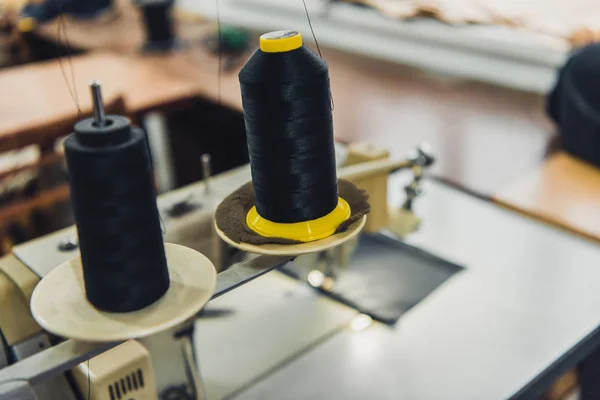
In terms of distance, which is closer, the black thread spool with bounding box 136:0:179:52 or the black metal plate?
the black metal plate

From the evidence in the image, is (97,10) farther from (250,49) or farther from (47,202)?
(47,202)

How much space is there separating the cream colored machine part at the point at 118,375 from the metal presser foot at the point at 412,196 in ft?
1.62

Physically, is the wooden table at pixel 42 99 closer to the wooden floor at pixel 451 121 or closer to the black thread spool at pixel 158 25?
the black thread spool at pixel 158 25

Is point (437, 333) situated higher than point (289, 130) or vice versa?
point (289, 130)

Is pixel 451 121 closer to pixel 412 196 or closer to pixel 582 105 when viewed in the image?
pixel 582 105

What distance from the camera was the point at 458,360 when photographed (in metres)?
0.93

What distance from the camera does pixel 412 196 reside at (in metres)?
1.06

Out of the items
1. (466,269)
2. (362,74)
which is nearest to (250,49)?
(362,74)

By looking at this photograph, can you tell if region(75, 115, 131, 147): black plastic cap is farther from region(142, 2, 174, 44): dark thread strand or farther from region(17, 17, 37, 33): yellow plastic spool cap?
region(17, 17, 37, 33): yellow plastic spool cap

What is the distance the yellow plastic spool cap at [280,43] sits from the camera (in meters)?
0.60

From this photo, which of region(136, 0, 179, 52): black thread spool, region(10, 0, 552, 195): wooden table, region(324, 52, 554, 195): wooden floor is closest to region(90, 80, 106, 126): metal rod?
region(10, 0, 552, 195): wooden table

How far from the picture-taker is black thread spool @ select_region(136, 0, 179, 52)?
269cm

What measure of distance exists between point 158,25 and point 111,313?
2.34 metres

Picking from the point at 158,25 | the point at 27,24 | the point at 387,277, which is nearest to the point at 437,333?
the point at 387,277
